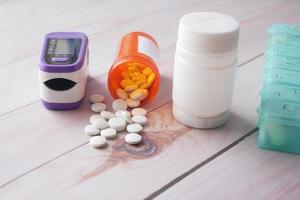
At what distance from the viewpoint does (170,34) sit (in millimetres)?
973

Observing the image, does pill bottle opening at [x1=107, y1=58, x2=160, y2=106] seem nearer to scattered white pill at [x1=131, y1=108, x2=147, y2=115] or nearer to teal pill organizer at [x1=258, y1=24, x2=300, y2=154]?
scattered white pill at [x1=131, y1=108, x2=147, y2=115]

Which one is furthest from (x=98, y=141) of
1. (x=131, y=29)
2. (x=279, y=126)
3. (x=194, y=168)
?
(x=131, y=29)

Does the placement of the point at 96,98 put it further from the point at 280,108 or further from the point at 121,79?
the point at 280,108

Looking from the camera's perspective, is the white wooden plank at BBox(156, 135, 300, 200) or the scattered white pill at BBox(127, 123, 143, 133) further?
the scattered white pill at BBox(127, 123, 143, 133)

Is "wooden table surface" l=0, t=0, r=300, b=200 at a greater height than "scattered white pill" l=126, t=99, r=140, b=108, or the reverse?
"scattered white pill" l=126, t=99, r=140, b=108

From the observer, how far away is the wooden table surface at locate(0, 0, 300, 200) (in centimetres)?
61

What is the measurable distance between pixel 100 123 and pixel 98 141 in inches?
1.6

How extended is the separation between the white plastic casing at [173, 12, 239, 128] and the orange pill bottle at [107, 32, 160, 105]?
0.19ft

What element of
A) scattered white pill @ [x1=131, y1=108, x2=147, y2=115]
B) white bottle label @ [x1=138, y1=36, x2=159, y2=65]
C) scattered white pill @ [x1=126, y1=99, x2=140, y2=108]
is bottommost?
scattered white pill @ [x1=131, y1=108, x2=147, y2=115]

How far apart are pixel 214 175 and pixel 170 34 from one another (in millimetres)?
402

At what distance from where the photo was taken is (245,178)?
24.8 inches

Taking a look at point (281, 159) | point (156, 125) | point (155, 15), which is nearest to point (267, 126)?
point (281, 159)

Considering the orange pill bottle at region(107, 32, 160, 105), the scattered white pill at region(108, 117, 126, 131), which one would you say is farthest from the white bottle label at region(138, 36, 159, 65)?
the scattered white pill at region(108, 117, 126, 131)

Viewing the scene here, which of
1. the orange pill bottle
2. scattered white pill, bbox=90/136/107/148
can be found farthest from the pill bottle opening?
scattered white pill, bbox=90/136/107/148
